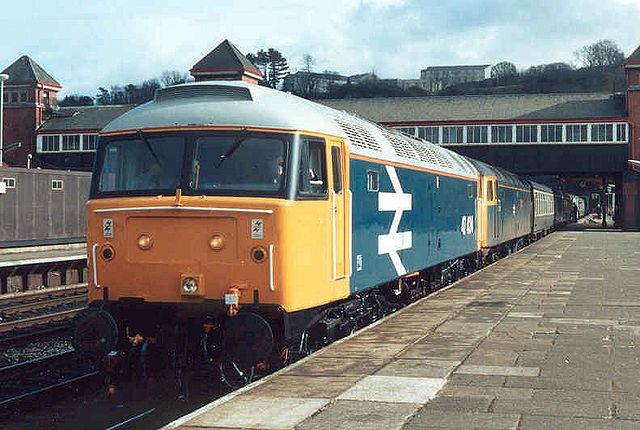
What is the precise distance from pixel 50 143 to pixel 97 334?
7133 centimetres

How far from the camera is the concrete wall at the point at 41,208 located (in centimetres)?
2678

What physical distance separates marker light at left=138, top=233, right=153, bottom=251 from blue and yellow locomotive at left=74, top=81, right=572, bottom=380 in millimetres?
11

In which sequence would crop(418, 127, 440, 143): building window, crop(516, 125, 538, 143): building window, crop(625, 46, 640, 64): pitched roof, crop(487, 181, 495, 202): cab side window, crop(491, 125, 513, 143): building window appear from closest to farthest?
crop(487, 181, 495, 202): cab side window
crop(625, 46, 640, 64): pitched roof
crop(516, 125, 538, 143): building window
crop(491, 125, 513, 143): building window
crop(418, 127, 440, 143): building window

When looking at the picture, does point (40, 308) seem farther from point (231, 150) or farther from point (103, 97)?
point (103, 97)

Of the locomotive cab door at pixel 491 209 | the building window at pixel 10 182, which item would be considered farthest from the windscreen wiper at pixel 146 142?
the building window at pixel 10 182

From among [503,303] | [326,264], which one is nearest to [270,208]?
[326,264]

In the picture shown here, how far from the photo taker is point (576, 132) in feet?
213

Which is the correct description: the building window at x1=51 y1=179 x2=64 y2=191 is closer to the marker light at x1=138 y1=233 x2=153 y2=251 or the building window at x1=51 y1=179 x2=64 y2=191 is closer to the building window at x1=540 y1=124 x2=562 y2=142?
the marker light at x1=138 y1=233 x2=153 y2=251

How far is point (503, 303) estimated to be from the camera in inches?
640

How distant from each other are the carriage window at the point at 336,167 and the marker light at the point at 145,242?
2.30m

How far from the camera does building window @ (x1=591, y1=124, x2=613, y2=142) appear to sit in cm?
6406

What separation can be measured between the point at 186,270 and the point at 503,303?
28.2ft

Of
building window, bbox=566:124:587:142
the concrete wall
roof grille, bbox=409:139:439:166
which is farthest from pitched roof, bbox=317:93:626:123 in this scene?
roof grille, bbox=409:139:439:166

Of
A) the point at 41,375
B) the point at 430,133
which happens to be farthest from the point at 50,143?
the point at 41,375
